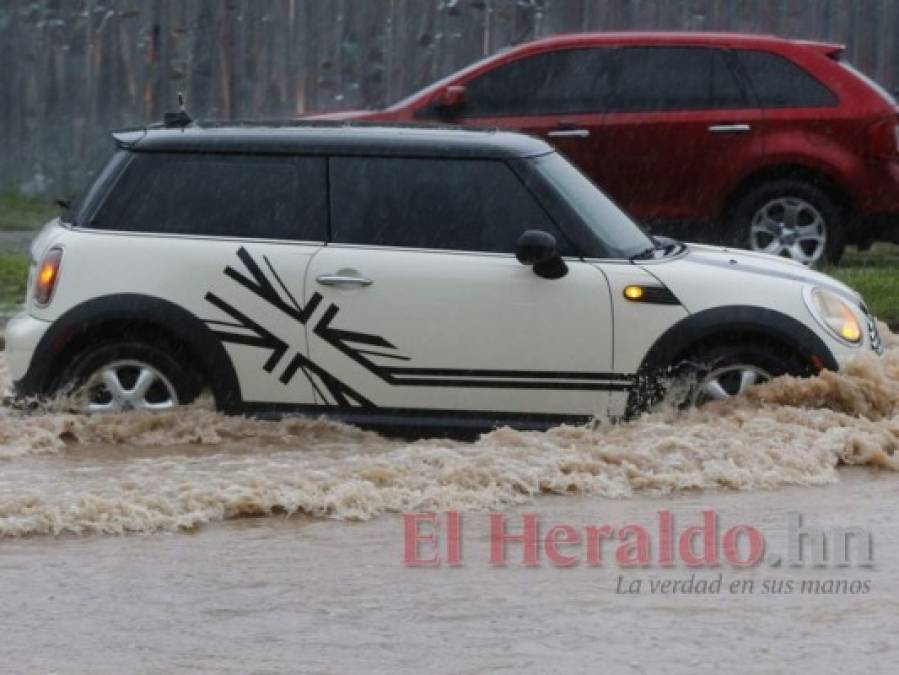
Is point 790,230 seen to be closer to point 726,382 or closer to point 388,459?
point 726,382

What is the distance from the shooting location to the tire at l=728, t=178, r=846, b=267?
15.2 meters

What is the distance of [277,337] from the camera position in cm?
952

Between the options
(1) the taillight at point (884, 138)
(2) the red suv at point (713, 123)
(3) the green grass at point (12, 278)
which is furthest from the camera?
(2) the red suv at point (713, 123)

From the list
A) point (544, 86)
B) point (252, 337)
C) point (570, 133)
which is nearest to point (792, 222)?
point (570, 133)

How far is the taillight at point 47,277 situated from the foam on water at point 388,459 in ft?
1.72

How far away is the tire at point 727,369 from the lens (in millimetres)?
9578

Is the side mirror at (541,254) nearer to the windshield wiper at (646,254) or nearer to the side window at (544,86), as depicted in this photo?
the windshield wiper at (646,254)

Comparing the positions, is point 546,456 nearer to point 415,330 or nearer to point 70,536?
point 415,330

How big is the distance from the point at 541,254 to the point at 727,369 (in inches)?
39.9

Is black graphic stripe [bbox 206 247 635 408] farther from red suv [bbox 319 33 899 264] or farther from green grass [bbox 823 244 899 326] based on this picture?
red suv [bbox 319 33 899 264]

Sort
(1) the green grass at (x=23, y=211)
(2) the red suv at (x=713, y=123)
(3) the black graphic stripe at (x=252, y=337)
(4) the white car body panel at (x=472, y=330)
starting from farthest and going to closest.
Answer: (1) the green grass at (x=23, y=211) → (2) the red suv at (x=713, y=123) → (3) the black graphic stripe at (x=252, y=337) → (4) the white car body panel at (x=472, y=330)

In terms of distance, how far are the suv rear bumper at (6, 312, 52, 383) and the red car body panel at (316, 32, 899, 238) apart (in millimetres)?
5810

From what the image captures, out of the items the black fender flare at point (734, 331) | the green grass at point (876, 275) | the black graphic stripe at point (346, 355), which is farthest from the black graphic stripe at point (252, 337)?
the green grass at point (876, 275)

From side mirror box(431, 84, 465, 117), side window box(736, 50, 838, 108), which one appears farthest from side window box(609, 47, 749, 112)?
side mirror box(431, 84, 465, 117)
